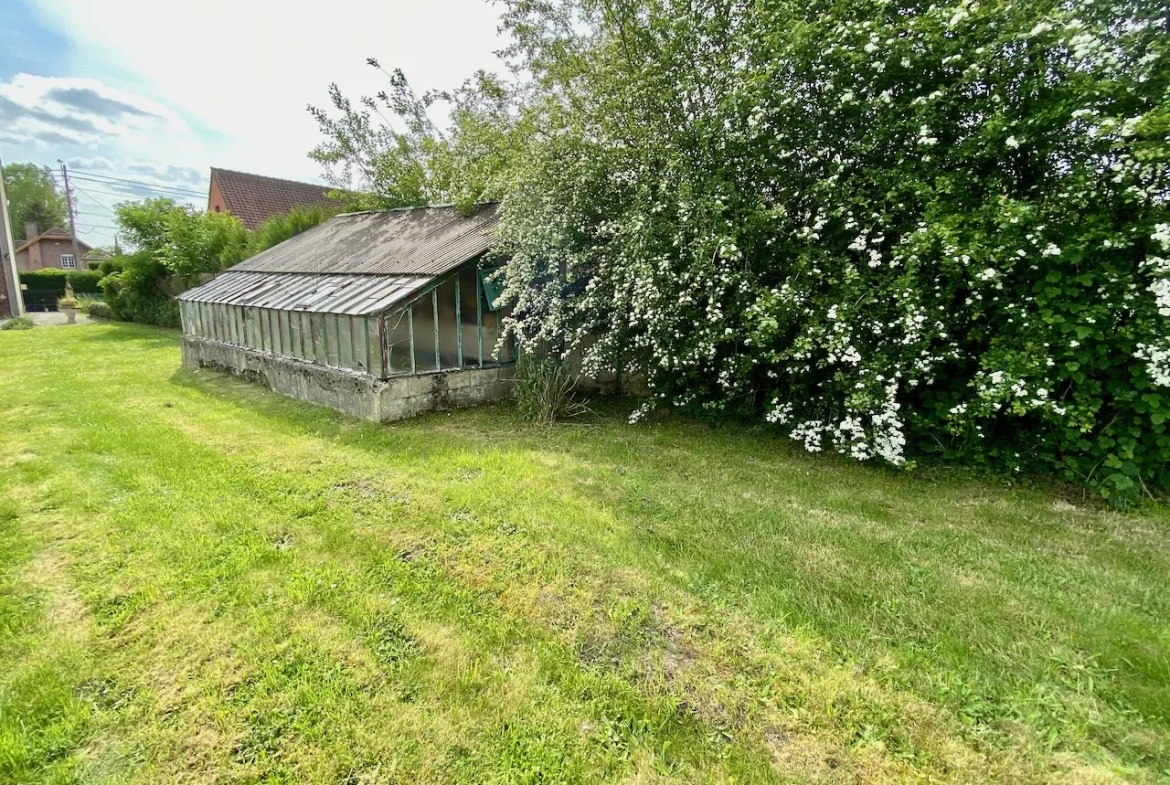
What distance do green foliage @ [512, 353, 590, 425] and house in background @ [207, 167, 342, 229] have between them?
1938 centimetres

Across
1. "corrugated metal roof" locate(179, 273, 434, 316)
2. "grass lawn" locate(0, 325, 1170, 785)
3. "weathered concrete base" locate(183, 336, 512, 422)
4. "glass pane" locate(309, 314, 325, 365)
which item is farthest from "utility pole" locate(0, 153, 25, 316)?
"grass lawn" locate(0, 325, 1170, 785)

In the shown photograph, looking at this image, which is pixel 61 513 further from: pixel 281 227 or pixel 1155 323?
pixel 281 227

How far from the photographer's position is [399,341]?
7.16m

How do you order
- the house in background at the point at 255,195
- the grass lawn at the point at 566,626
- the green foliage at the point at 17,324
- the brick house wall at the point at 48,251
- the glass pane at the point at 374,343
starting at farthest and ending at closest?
the brick house wall at the point at 48,251 < the house in background at the point at 255,195 < the green foliage at the point at 17,324 < the glass pane at the point at 374,343 < the grass lawn at the point at 566,626

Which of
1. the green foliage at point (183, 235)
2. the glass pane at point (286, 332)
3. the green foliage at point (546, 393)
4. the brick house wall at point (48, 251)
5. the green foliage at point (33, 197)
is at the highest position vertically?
the green foliage at point (33, 197)

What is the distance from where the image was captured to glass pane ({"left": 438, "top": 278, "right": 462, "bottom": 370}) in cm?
759

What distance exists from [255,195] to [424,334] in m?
22.5

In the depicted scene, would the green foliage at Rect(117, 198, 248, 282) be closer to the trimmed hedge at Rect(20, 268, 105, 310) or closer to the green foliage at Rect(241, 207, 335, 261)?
the green foliage at Rect(241, 207, 335, 261)

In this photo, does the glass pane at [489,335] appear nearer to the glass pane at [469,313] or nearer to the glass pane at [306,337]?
the glass pane at [469,313]

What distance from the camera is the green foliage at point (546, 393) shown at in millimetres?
7242

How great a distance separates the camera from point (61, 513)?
4.21 meters

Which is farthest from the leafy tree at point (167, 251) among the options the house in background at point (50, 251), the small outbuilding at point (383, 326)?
the house in background at point (50, 251)

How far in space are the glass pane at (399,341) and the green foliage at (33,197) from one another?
204 ft

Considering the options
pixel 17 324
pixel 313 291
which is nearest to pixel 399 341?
pixel 313 291
